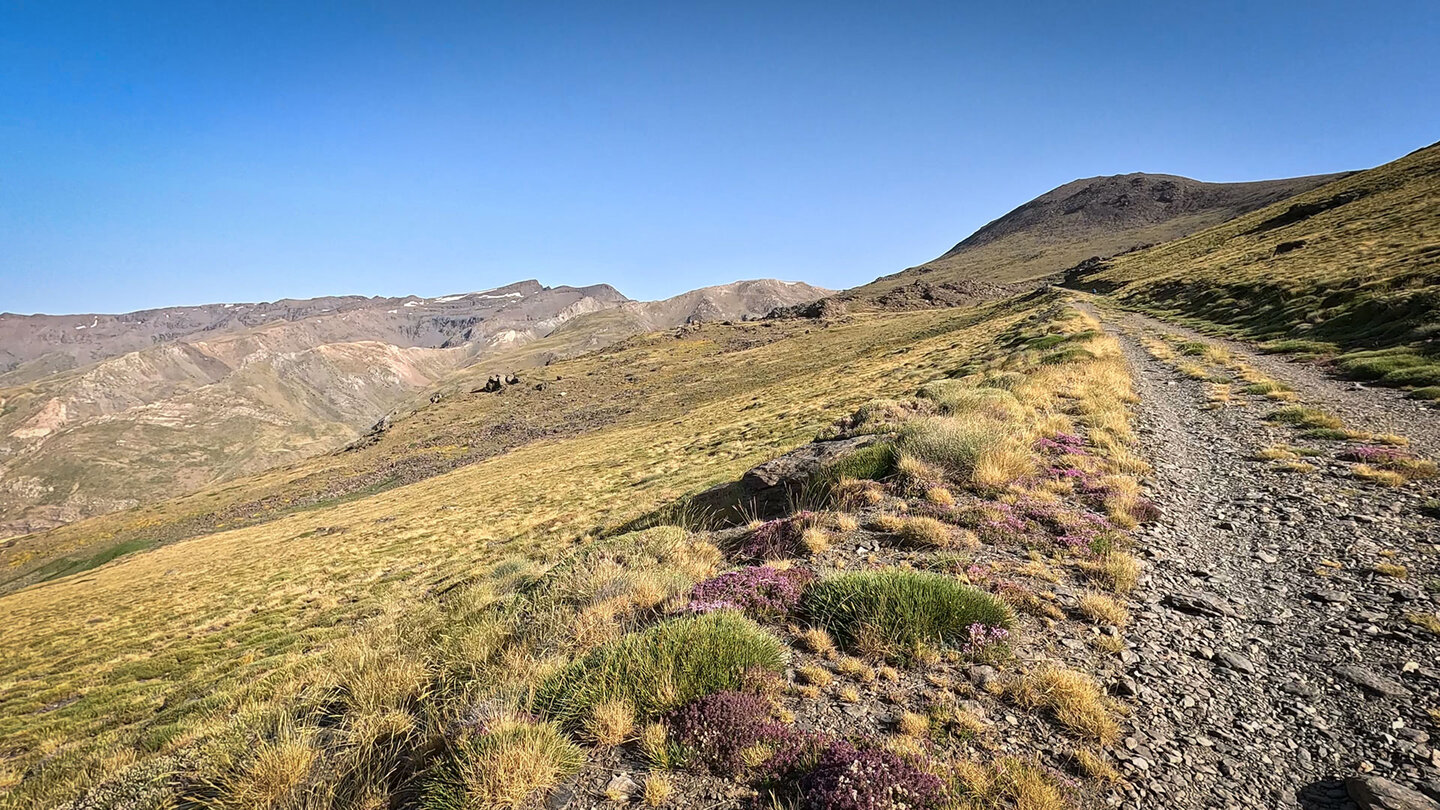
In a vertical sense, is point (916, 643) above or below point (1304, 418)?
above

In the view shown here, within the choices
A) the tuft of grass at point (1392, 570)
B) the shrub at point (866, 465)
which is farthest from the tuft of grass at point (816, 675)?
the tuft of grass at point (1392, 570)

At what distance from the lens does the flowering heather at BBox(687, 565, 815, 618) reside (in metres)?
5.50

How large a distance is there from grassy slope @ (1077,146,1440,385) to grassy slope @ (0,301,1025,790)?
1500 cm

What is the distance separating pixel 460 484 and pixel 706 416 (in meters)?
17.5

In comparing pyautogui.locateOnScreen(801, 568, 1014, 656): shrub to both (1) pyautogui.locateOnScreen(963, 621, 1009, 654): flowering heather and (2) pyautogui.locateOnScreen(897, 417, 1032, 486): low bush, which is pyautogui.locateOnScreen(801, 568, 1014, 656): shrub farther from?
(2) pyautogui.locateOnScreen(897, 417, 1032, 486): low bush

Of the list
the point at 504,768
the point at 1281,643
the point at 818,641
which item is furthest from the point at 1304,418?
the point at 504,768

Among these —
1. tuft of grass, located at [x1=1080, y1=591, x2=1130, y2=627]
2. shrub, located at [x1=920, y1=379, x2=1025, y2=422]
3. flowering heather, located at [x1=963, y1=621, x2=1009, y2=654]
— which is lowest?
tuft of grass, located at [x1=1080, y1=591, x2=1130, y2=627]

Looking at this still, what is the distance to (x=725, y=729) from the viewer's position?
3.76 metres

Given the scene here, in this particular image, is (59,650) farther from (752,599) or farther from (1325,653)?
(1325,653)

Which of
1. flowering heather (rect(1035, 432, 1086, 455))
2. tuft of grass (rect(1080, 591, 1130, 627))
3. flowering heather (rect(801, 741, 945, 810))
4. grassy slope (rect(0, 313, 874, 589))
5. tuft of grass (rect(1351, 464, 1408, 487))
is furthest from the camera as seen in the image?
grassy slope (rect(0, 313, 874, 589))

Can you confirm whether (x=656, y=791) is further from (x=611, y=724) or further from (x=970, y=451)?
(x=970, y=451)

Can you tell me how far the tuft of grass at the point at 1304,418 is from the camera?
10773mm

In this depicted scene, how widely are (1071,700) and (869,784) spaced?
183 cm

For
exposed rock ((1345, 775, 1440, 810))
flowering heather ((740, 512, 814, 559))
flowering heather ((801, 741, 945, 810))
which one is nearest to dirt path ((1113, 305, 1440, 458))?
exposed rock ((1345, 775, 1440, 810))
